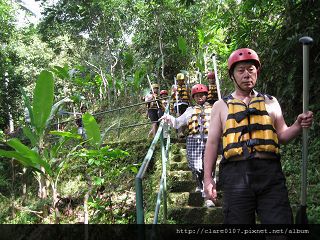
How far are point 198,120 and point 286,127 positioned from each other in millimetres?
2342

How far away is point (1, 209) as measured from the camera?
866cm

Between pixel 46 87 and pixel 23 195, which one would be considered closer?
pixel 46 87

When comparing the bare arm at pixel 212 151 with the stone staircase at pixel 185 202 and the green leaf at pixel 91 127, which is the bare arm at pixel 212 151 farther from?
the green leaf at pixel 91 127

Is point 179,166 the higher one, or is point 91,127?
point 91,127

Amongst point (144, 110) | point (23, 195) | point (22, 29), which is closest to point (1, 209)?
point (23, 195)

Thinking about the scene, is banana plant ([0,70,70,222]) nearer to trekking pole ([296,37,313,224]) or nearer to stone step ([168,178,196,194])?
stone step ([168,178,196,194])

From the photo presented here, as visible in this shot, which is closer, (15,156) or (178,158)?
(15,156)

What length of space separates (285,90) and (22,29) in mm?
15073

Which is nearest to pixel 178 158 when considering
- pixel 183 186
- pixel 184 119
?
pixel 183 186

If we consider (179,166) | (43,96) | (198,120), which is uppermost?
(43,96)

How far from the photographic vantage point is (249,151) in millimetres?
2156

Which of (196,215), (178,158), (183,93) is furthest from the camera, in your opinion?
(183,93)

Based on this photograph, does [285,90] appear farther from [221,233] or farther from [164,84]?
[164,84]

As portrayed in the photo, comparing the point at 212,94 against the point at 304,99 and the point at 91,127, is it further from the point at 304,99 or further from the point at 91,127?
the point at 304,99
